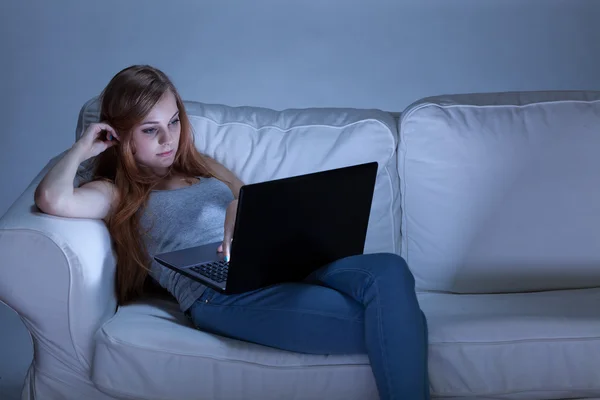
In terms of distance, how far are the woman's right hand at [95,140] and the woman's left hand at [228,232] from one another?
13.2 inches

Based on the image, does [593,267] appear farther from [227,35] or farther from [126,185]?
[227,35]

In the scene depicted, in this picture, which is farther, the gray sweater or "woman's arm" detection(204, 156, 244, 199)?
"woman's arm" detection(204, 156, 244, 199)

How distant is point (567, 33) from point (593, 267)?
111 centimetres

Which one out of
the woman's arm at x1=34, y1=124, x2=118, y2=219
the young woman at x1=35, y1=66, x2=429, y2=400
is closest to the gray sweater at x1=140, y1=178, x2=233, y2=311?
the young woman at x1=35, y1=66, x2=429, y2=400

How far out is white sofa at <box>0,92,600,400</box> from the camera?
1.62 m

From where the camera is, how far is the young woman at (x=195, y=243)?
5.05ft

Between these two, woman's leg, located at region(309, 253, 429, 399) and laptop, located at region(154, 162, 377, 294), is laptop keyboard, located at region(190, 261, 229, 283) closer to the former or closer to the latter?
laptop, located at region(154, 162, 377, 294)

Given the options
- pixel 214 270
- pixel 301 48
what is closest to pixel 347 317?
pixel 214 270

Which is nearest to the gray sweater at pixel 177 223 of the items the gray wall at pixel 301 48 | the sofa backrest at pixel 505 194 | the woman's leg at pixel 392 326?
the woman's leg at pixel 392 326

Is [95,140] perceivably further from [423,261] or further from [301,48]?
[301,48]

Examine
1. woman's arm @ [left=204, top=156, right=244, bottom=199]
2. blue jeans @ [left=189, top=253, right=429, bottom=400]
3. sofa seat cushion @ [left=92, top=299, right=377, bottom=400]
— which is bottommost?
sofa seat cushion @ [left=92, top=299, right=377, bottom=400]

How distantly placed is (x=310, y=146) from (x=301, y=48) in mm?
775

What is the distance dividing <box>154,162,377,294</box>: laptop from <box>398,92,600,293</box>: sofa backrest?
0.35 m

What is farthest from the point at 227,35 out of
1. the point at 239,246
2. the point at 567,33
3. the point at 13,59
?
the point at 239,246
